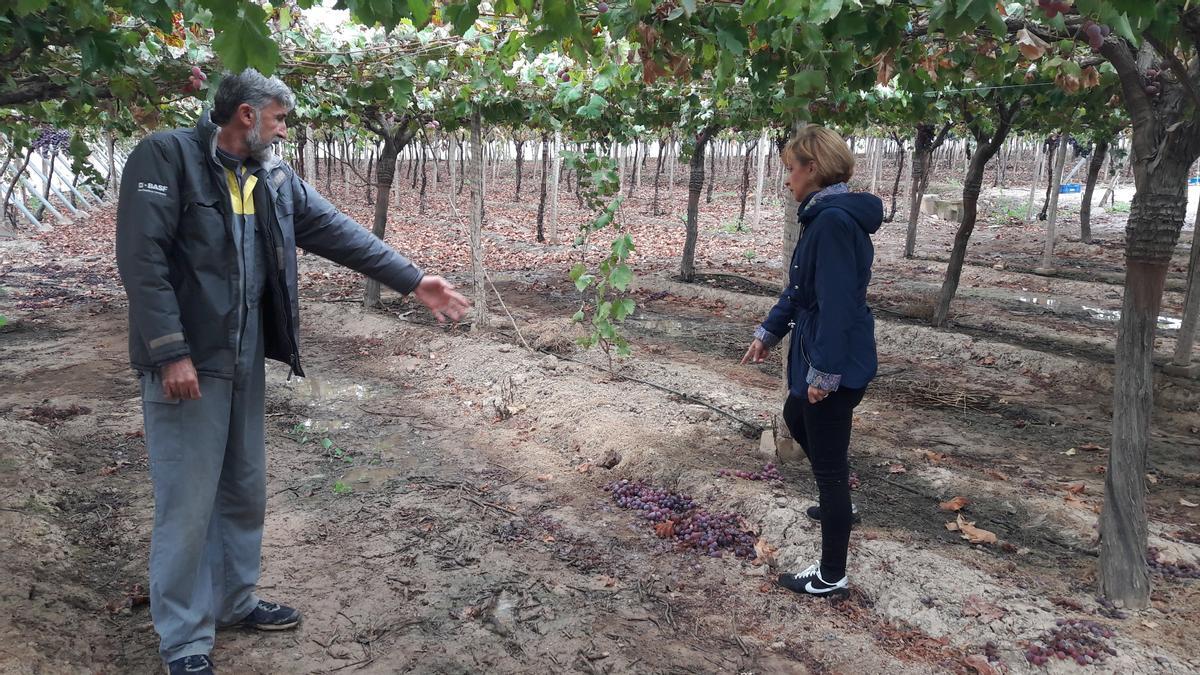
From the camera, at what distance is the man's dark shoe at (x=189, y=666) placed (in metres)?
2.56

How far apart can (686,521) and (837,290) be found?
1.88 metres

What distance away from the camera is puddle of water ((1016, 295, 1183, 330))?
988 centimetres

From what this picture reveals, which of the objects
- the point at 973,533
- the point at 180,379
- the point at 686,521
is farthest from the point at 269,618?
the point at 973,533

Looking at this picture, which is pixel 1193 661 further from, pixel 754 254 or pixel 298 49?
pixel 754 254

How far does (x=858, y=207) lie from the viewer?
3.00 meters

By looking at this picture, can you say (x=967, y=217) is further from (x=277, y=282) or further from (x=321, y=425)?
(x=277, y=282)

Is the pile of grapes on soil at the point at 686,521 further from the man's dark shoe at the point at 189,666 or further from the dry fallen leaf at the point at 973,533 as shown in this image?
the man's dark shoe at the point at 189,666

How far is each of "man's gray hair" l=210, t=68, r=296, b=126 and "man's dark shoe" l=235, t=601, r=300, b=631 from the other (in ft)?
6.18

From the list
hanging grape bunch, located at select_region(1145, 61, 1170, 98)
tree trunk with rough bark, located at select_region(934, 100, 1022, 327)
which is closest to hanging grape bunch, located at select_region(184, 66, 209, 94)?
hanging grape bunch, located at select_region(1145, 61, 1170, 98)

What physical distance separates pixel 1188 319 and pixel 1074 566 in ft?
16.6

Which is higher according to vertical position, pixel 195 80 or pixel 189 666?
pixel 195 80

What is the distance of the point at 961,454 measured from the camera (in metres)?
5.52

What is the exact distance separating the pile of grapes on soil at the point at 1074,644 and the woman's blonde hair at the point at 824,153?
6.58ft

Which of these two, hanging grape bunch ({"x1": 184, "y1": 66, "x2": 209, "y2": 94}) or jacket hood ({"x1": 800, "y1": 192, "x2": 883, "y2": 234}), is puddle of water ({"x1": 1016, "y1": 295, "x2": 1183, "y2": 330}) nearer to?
jacket hood ({"x1": 800, "y1": 192, "x2": 883, "y2": 234})
